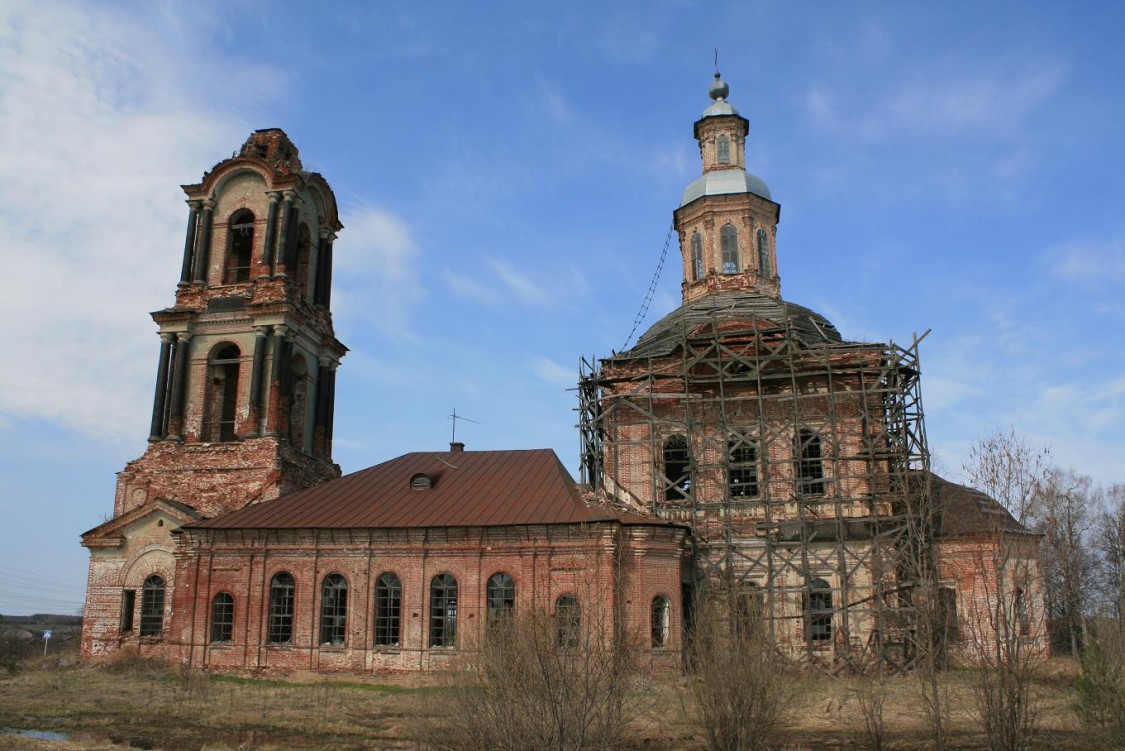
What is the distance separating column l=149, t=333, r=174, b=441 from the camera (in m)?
28.9

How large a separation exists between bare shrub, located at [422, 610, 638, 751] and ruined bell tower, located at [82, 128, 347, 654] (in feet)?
54.3

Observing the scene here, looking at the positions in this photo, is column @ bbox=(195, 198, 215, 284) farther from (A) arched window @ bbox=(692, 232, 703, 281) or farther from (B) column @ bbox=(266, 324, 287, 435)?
(A) arched window @ bbox=(692, 232, 703, 281)

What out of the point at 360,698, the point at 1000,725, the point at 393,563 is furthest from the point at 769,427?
the point at 1000,725

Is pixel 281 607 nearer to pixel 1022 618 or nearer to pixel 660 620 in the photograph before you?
pixel 660 620

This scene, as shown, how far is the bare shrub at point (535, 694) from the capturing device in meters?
11.1

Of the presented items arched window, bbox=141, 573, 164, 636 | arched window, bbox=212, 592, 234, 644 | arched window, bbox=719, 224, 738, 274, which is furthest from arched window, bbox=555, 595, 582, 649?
arched window, bbox=719, 224, 738, 274

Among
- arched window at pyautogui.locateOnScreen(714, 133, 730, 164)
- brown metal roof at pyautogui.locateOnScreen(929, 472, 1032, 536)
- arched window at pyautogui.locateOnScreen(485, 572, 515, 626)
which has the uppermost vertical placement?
arched window at pyautogui.locateOnScreen(714, 133, 730, 164)

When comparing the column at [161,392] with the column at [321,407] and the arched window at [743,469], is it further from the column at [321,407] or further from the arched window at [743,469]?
the arched window at [743,469]

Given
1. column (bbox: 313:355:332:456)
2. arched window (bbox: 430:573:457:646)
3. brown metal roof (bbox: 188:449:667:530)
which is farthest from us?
column (bbox: 313:355:332:456)

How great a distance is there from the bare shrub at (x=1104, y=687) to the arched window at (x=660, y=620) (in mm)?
10759

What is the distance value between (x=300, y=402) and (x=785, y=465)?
1561cm

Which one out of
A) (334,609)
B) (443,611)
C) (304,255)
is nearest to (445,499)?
(443,611)

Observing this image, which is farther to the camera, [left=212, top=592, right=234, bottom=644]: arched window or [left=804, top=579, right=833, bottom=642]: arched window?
[left=212, top=592, right=234, bottom=644]: arched window

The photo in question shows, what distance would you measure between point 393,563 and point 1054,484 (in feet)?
52.3
